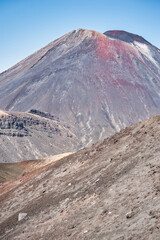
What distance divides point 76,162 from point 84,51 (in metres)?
126

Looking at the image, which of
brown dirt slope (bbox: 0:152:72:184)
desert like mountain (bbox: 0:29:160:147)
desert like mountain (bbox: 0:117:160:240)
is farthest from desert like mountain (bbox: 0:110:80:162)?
desert like mountain (bbox: 0:117:160:240)

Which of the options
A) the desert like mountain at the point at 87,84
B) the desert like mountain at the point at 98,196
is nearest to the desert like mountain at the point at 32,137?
the desert like mountain at the point at 87,84

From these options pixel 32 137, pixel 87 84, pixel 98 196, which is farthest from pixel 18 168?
pixel 87 84

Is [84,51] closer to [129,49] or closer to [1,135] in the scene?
[129,49]

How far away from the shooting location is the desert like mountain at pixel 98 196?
38.4 feet

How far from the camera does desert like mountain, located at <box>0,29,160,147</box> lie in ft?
387

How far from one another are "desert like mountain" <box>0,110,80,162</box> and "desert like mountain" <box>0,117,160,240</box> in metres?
54.0

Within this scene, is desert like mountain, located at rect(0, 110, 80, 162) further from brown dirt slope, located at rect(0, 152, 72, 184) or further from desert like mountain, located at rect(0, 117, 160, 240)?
desert like mountain, located at rect(0, 117, 160, 240)

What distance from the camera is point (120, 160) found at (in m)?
18.6

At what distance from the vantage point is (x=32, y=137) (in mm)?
90312

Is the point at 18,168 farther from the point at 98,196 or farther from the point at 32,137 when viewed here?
the point at 32,137

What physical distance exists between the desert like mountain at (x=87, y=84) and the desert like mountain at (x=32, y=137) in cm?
671

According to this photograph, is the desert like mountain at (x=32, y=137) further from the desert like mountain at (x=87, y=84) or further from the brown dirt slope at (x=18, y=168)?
the brown dirt slope at (x=18, y=168)

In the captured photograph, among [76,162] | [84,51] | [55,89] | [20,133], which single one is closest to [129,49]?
[84,51]
